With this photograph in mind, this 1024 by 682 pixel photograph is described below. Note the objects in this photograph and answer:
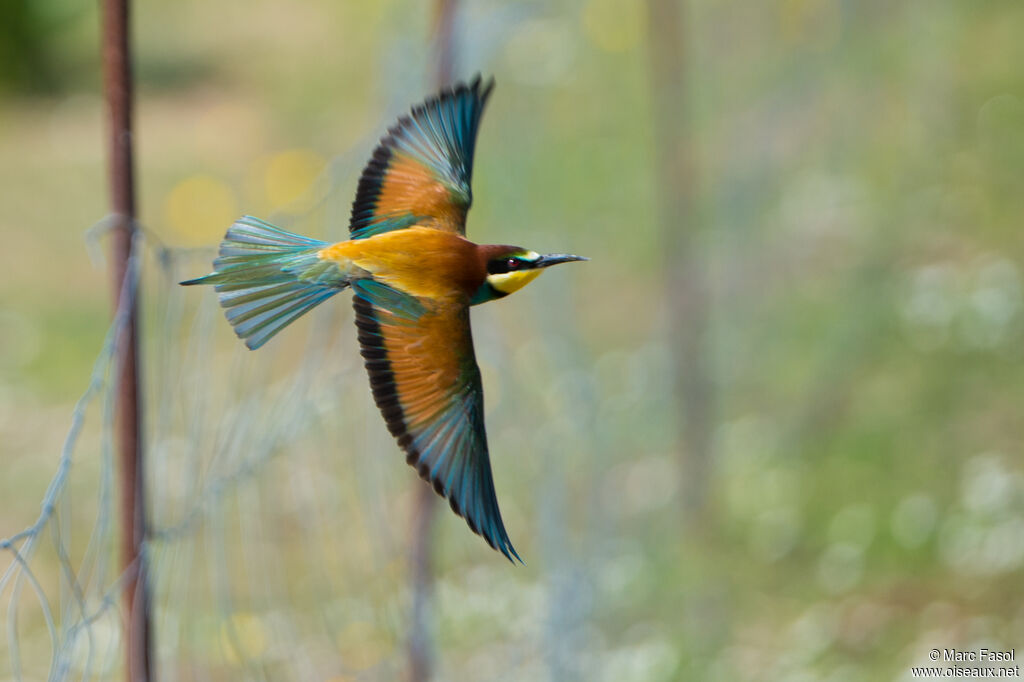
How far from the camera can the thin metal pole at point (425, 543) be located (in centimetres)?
139

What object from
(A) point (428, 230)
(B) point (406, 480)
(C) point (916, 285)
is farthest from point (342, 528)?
(A) point (428, 230)

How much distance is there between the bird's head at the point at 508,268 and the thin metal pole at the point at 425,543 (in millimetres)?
824

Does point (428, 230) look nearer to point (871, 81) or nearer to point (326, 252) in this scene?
point (326, 252)

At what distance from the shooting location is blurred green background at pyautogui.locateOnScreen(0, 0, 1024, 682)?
2.08 m

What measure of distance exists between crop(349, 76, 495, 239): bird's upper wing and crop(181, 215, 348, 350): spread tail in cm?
6

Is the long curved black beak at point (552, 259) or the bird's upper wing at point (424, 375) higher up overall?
the long curved black beak at point (552, 259)

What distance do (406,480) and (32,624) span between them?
2.62ft

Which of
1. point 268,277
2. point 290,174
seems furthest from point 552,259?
point 290,174

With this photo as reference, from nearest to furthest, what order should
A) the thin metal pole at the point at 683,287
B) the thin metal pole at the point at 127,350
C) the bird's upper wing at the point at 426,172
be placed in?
1. the bird's upper wing at the point at 426,172
2. the thin metal pole at the point at 127,350
3. the thin metal pole at the point at 683,287

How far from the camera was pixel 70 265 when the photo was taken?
3.83 m

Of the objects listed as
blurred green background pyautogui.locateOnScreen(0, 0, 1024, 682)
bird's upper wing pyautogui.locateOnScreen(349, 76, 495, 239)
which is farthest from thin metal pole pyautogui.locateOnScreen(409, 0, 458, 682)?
bird's upper wing pyautogui.locateOnScreen(349, 76, 495, 239)

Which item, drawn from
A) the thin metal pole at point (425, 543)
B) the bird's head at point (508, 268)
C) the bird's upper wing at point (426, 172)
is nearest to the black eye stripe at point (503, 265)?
the bird's head at point (508, 268)

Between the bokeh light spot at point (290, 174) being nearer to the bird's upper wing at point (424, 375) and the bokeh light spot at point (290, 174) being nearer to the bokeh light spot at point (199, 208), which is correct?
the bokeh light spot at point (199, 208)

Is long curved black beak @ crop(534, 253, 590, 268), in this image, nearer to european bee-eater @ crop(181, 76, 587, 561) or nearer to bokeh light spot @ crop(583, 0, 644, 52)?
european bee-eater @ crop(181, 76, 587, 561)
